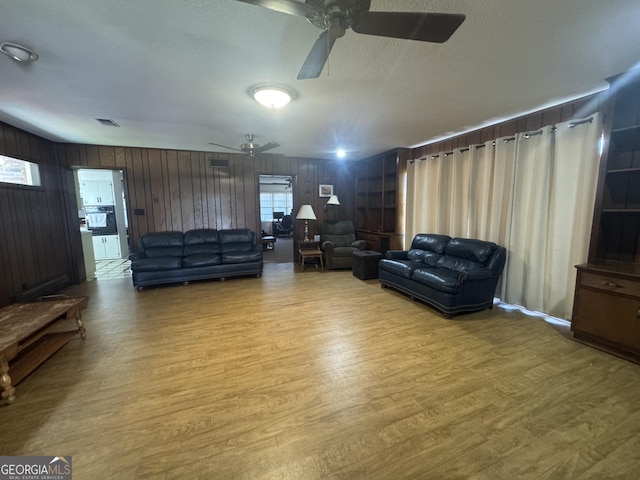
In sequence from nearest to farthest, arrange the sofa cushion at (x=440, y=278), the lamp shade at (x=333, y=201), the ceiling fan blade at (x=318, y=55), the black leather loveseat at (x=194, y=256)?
the ceiling fan blade at (x=318, y=55) → the sofa cushion at (x=440, y=278) → the black leather loveseat at (x=194, y=256) → the lamp shade at (x=333, y=201)

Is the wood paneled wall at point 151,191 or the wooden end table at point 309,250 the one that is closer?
the wood paneled wall at point 151,191

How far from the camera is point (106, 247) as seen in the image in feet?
22.7

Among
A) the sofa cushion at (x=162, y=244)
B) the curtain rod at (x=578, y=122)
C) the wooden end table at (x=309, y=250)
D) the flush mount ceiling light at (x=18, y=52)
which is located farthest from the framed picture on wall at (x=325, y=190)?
the flush mount ceiling light at (x=18, y=52)

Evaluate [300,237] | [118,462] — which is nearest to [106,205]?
[300,237]

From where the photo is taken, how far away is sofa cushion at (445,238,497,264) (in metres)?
3.41

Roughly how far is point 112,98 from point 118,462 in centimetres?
315

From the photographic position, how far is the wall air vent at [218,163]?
5.60 m

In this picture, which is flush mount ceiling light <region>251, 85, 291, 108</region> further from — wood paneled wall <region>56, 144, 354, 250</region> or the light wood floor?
wood paneled wall <region>56, 144, 354, 250</region>

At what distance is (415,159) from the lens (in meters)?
5.01

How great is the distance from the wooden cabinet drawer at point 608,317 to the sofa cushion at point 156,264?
17.8ft

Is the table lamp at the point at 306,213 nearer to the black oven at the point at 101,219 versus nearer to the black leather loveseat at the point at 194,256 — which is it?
the black leather loveseat at the point at 194,256

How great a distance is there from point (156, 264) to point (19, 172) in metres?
2.29

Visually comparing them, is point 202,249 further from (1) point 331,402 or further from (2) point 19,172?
(1) point 331,402

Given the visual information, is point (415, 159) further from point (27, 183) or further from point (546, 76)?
point (27, 183)
